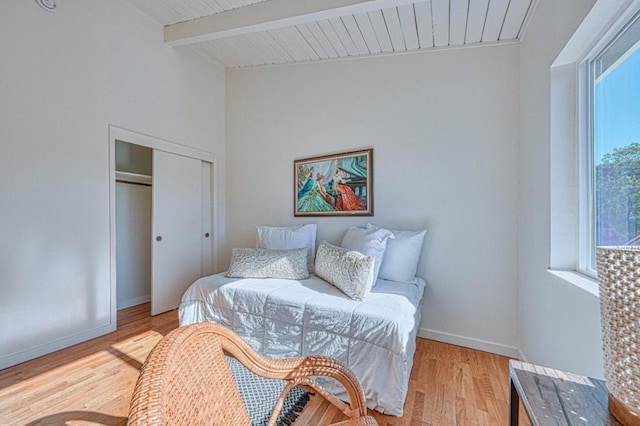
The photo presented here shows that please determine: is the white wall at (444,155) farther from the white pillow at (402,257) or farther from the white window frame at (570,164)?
the white window frame at (570,164)

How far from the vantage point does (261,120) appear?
366 cm

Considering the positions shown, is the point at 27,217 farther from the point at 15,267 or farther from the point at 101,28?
the point at 101,28

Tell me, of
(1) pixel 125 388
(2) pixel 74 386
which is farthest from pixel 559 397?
(2) pixel 74 386

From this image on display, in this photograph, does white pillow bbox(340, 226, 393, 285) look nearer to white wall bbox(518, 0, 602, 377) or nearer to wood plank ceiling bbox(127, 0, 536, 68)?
white wall bbox(518, 0, 602, 377)

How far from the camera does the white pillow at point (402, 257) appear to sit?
254 centimetres

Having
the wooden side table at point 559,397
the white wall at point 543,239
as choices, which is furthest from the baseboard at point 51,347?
the white wall at point 543,239

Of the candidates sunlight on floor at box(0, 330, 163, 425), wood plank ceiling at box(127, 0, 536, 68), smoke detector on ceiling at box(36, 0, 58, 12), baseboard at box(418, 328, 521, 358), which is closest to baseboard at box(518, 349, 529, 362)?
baseboard at box(418, 328, 521, 358)

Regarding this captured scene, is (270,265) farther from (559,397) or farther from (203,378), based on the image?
(559,397)

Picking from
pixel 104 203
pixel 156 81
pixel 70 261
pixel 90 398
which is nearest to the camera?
pixel 90 398

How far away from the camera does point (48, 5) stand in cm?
236

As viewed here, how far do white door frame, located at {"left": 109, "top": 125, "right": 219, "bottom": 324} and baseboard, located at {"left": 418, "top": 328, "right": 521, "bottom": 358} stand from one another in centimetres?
269

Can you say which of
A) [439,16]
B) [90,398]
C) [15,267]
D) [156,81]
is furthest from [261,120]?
[90,398]

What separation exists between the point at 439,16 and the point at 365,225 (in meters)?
1.85

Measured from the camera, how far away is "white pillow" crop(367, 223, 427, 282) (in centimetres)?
254
